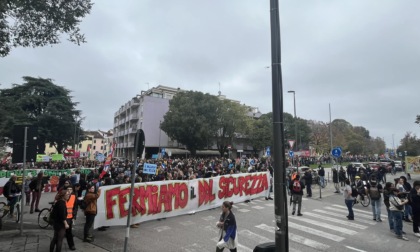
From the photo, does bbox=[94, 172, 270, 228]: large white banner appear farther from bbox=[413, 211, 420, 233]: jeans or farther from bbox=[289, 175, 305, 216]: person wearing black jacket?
bbox=[413, 211, 420, 233]: jeans

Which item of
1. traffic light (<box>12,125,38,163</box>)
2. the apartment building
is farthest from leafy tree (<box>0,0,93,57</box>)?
the apartment building

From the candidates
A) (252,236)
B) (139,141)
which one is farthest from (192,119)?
(139,141)

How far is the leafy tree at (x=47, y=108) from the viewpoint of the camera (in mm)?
41750

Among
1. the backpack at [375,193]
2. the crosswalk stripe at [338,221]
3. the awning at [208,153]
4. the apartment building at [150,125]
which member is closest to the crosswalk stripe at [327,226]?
the crosswalk stripe at [338,221]

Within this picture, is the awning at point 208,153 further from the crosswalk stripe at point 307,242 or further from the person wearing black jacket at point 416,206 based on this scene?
the person wearing black jacket at point 416,206

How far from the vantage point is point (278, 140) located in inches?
182

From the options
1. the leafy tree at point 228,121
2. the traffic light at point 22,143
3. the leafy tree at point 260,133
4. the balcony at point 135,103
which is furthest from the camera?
the balcony at point 135,103

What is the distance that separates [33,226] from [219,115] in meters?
44.2

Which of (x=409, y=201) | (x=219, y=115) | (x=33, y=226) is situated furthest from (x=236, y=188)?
(x=219, y=115)

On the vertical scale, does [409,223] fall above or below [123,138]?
below

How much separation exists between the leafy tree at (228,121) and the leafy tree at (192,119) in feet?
4.44

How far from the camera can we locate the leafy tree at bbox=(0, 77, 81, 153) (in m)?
41.8

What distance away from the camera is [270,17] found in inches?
202

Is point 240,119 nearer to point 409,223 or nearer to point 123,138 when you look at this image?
point 123,138
